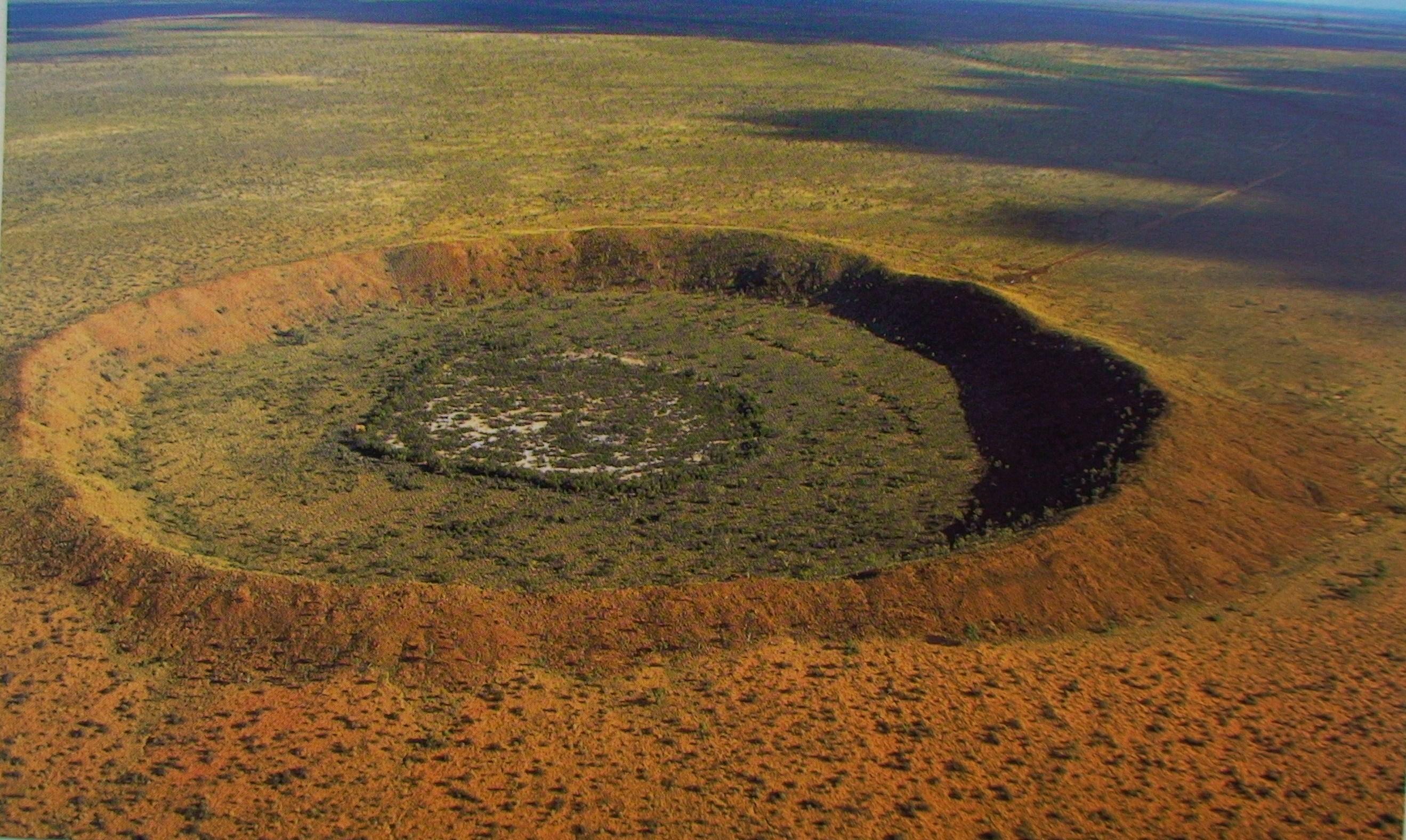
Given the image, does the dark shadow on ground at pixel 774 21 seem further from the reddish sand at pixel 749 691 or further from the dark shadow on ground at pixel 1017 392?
the reddish sand at pixel 749 691

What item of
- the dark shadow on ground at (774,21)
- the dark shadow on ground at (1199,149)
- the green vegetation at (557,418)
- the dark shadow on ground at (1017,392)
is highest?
the dark shadow on ground at (774,21)

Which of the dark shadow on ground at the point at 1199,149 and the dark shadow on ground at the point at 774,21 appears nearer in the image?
the dark shadow on ground at the point at 1199,149

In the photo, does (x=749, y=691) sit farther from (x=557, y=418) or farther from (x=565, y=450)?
(x=557, y=418)

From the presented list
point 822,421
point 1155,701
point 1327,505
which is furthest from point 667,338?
point 1155,701

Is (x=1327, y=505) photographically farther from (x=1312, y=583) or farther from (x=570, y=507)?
(x=570, y=507)

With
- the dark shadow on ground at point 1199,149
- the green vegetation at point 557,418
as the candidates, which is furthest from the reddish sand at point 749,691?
the dark shadow on ground at point 1199,149
